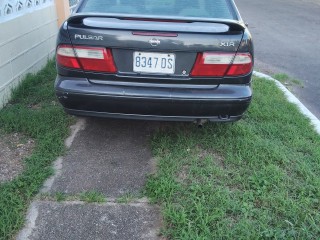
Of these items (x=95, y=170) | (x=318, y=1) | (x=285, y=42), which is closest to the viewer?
(x=95, y=170)

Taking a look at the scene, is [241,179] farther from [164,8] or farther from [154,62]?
[164,8]

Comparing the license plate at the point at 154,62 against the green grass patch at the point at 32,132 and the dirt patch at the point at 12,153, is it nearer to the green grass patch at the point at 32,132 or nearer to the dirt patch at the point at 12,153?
the green grass patch at the point at 32,132

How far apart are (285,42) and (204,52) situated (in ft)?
21.3

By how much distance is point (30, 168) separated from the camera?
3.24 m

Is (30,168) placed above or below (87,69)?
below

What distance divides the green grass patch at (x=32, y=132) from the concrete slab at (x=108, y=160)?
16 cm

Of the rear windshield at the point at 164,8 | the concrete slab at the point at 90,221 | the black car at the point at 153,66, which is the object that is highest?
the rear windshield at the point at 164,8

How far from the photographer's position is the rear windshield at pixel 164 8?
3.50 meters

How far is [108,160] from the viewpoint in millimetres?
3502

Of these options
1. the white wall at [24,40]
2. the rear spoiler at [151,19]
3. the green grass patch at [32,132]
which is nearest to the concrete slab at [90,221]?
the green grass patch at [32,132]

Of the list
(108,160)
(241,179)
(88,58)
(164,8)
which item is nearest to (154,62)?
(88,58)

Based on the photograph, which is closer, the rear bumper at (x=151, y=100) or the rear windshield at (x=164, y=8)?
the rear bumper at (x=151, y=100)

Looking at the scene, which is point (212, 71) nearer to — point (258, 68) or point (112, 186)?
point (112, 186)

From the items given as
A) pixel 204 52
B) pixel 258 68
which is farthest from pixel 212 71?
pixel 258 68
